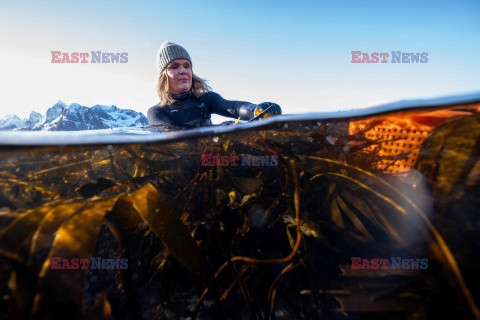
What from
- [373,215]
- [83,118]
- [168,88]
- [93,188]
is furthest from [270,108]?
[83,118]

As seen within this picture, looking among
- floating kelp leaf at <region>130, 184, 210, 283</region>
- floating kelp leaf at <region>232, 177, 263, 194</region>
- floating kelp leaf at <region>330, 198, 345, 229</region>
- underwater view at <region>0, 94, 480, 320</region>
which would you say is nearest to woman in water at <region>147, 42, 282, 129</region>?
underwater view at <region>0, 94, 480, 320</region>

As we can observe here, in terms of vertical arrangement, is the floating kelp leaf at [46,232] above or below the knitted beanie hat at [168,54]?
below

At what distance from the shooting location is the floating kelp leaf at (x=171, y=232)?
106 centimetres

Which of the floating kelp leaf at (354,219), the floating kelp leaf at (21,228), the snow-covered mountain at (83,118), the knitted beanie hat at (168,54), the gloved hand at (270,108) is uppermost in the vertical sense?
the snow-covered mountain at (83,118)

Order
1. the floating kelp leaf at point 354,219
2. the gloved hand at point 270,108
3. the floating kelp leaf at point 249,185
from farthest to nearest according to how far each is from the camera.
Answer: the gloved hand at point 270,108
the floating kelp leaf at point 249,185
the floating kelp leaf at point 354,219

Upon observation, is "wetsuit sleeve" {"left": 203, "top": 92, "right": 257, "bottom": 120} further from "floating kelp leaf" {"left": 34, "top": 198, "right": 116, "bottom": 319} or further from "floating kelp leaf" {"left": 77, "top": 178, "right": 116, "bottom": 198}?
"floating kelp leaf" {"left": 34, "top": 198, "right": 116, "bottom": 319}

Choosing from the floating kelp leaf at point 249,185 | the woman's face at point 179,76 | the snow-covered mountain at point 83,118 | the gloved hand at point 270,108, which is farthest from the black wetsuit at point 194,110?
the snow-covered mountain at point 83,118

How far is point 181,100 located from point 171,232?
3672mm

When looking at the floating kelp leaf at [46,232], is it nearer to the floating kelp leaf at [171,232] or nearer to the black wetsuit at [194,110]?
the floating kelp leaf at [171,232]

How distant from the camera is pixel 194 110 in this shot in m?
3.96

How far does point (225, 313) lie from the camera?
1.21 metres

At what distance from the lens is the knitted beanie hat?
414 centimetres

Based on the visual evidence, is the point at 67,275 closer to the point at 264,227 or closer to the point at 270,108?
the point at 264,227

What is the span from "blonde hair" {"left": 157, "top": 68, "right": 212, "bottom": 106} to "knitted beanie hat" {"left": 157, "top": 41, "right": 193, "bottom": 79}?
17 cm
